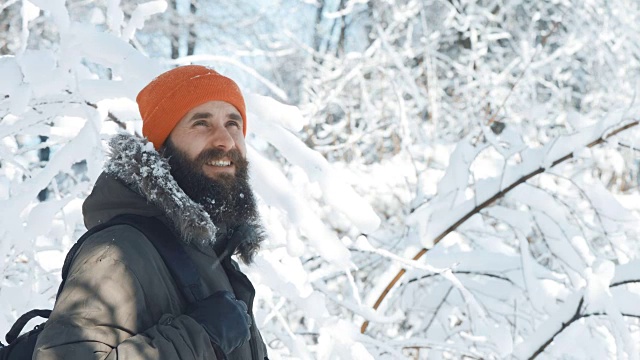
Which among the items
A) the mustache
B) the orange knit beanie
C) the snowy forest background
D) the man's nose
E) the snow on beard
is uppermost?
the orange knit beanie

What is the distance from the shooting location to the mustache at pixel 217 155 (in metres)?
1.93

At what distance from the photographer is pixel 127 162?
5.64 ft

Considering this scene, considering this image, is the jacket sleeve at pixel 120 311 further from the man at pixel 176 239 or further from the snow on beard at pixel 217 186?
the snow on beard at pixel 217 186

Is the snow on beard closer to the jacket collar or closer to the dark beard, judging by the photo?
the dark beard

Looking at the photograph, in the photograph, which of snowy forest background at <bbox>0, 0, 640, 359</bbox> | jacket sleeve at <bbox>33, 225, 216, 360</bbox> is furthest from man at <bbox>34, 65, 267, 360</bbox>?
snowy forest background at <bbox>0, 0, 640, 359</bbox>

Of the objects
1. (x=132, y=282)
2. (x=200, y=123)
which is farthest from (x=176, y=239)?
(x=200, y=123)

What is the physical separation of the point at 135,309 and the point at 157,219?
0.29m

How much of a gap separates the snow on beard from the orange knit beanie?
5 centimetres

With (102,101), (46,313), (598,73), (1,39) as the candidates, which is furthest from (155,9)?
(1,39)

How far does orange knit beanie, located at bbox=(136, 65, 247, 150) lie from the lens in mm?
1992

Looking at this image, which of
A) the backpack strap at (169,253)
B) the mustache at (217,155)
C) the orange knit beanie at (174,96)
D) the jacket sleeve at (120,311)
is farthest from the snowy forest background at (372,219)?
the jacket sleeve at (120,311)

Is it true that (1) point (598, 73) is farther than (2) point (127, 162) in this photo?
Yes

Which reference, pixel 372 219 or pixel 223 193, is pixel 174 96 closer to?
pixel 223 193

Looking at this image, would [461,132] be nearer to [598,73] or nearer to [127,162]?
[598,73]
